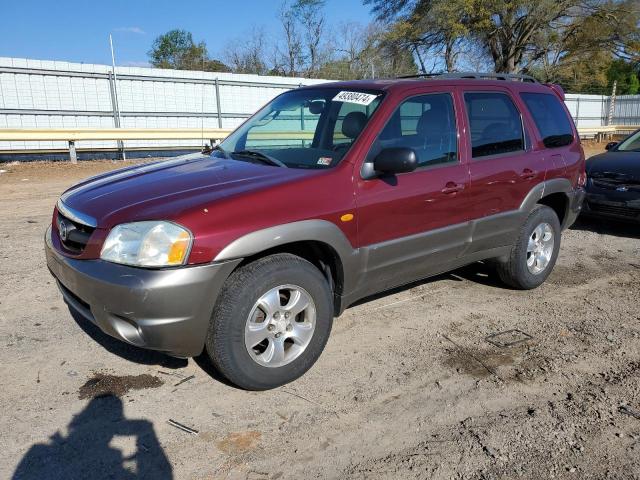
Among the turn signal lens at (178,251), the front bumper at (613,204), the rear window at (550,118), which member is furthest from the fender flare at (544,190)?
the turn signal lens at (178,251)

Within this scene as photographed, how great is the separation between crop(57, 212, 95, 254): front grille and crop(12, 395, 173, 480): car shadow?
953mm

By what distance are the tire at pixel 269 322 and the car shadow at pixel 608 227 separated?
576 cm

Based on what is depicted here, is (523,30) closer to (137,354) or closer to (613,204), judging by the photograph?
(613,204)

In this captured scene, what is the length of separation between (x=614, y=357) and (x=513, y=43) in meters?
29.3

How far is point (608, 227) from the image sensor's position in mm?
7965

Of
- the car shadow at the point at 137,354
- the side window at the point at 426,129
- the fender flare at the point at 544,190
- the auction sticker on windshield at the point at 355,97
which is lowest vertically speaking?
the car shadow at the point at 137,354

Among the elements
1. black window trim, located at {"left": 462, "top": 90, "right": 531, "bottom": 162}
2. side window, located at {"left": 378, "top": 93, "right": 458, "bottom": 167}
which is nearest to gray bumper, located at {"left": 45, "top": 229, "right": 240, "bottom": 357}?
side window, located at {"left": 378, "top": 93, "right": 458, "bottom": 167}

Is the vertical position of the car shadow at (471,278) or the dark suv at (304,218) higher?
the dark suv at (304,218)

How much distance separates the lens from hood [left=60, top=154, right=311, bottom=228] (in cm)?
300

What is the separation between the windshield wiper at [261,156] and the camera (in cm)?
369

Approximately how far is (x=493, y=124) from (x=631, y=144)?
495cm

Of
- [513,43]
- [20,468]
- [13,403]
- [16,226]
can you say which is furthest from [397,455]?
[513,43]

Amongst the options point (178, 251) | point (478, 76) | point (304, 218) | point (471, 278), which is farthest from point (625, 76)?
point (178, 251)

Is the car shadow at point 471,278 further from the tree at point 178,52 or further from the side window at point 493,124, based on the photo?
the tree at point 178,52
